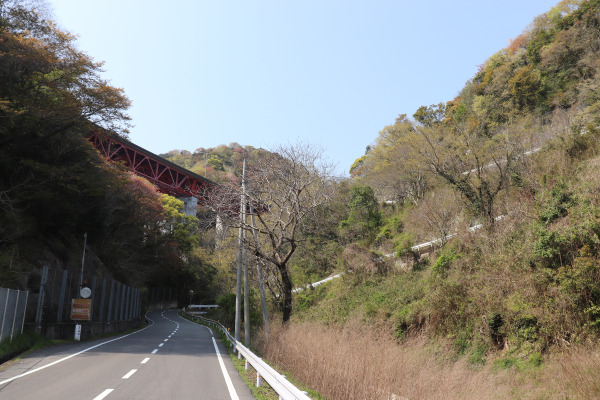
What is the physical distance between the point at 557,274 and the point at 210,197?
15509mm

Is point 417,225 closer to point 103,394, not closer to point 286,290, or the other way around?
point 286,290

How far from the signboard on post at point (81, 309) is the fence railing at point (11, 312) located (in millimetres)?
5389

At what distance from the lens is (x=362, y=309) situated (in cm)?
2083

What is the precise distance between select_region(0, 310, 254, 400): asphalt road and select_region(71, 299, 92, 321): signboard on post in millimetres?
6069

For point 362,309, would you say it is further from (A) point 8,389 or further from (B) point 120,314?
(B) point 120,314

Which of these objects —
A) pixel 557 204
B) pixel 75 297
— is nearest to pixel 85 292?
pixel 75 297

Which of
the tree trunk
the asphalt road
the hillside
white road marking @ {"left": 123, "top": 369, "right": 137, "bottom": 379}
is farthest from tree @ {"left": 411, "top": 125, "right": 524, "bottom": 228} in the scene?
white road marking @ {"left": 123, "top": 369, "right": 137, "bottom": 379}

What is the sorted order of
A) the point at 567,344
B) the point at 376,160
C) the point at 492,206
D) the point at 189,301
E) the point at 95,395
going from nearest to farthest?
1. the point at 95,395
2. the point at 567,344
3. the point at 492,206
4. the point at 376,160
5. the point at 189,301

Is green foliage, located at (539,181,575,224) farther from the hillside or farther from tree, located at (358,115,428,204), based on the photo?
tree, located at (358,115,428,204)

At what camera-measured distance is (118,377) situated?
10.0 meters

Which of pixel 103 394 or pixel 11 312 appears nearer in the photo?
pixel 103 394

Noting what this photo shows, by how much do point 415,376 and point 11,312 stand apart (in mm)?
14416

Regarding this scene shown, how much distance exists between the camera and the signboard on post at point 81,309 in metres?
21.3

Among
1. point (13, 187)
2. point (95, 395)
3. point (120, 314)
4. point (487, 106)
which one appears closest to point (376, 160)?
point (487, 106)
